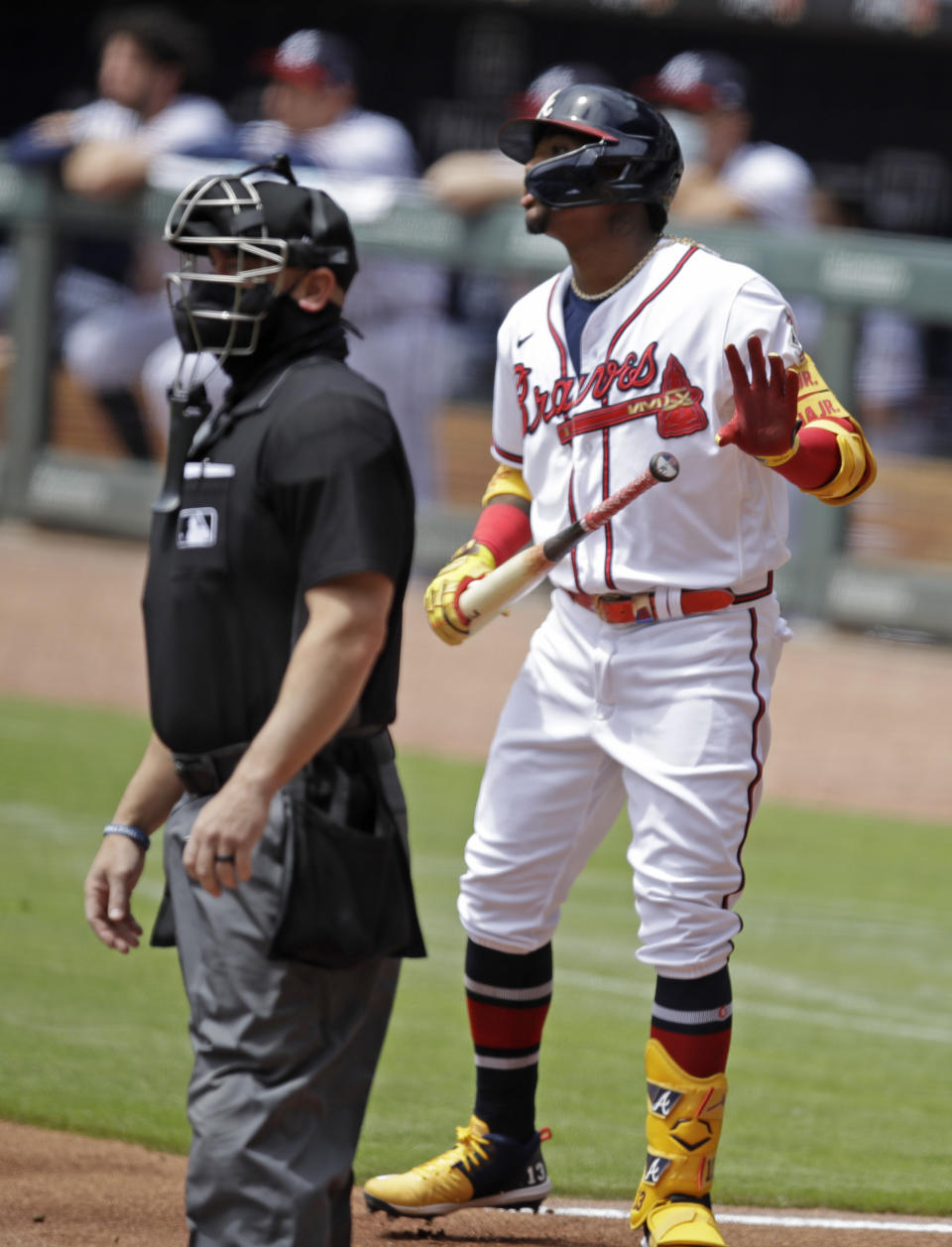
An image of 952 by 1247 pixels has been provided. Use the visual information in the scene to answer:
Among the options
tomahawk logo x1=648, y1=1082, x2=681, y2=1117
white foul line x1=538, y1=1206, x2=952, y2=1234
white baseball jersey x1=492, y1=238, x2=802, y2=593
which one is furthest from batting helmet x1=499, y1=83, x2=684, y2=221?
white foul line x1=538, y1=1206, x2=952, y2=1234

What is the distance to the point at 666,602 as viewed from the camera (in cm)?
372

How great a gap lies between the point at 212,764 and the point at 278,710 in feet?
0.70

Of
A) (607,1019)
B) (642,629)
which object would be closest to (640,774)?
(642,629)

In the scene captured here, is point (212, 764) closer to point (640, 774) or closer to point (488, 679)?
point (640, 774)

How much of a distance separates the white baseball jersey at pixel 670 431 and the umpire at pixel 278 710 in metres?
0.86

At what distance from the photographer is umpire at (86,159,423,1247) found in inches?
107

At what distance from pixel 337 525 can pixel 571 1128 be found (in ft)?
7.88

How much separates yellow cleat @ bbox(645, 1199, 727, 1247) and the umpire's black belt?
1155 millimetres

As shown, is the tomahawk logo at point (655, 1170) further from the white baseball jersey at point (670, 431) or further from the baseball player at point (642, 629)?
the white baseball jersey at point (670, 431)

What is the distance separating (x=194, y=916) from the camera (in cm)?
283

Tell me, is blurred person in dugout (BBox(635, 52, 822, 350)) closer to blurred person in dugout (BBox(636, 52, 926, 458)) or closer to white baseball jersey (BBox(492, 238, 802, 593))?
blurred person in dugout (BBox(636, 52, 926, 458))

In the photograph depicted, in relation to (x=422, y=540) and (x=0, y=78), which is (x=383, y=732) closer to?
(x=422, y=540)

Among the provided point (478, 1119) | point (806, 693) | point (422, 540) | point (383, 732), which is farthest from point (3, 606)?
point (383, 732)

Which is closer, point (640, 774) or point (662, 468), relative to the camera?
point (662, 468)
